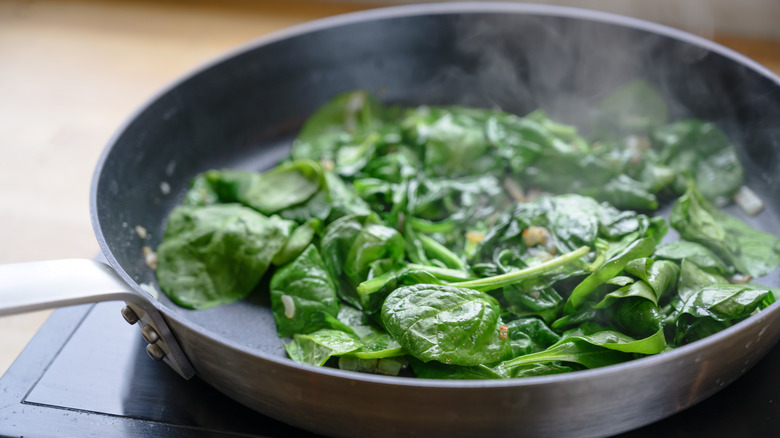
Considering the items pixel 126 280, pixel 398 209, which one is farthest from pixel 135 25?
pixel 126 280

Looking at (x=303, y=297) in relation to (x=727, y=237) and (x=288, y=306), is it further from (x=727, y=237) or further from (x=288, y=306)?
(x=727, y=237)

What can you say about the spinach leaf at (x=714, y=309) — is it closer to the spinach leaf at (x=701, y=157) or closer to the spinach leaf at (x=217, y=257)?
the spinach leaf at (x=701, y=157)

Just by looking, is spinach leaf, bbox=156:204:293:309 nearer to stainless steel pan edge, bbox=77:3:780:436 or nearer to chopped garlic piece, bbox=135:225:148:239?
chopped garlic piece, bbox=135:225:148:239

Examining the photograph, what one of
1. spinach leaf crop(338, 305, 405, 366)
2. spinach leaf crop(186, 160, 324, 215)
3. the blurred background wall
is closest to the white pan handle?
spinach leaf crop(338, 305, 405, 366)

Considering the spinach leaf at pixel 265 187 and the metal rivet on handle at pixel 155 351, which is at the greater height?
the spinach leaf at pixel 265 187

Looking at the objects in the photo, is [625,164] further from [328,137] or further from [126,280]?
[126,280]

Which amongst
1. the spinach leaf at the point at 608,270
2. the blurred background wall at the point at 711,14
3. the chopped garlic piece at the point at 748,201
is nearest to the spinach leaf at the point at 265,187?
the spinach leaf at the point at 608,270

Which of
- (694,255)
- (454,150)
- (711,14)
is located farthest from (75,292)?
(711,14)
